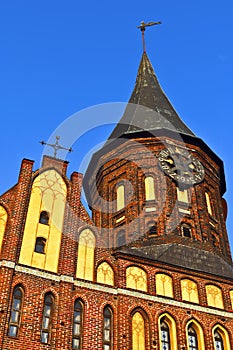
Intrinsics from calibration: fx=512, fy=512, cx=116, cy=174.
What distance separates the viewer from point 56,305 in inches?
601

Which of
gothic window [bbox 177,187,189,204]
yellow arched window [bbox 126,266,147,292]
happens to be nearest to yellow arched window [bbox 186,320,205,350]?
yellow arched window [bbox 126,266,147,292]

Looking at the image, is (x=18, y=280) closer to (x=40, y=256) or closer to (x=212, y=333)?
(x=40, y=256)

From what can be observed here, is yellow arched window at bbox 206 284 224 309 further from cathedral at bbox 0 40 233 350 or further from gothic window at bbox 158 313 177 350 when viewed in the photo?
gothic window at bbox 158 313 177 350

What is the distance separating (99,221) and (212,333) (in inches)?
415

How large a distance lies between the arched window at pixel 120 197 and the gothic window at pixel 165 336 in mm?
9318

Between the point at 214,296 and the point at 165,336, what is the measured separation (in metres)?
2.72

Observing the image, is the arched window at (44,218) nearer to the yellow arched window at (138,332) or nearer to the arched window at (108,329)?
the arched window at (108,329)

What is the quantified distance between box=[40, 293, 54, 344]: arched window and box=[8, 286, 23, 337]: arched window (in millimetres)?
749

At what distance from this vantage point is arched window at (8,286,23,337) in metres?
14.2

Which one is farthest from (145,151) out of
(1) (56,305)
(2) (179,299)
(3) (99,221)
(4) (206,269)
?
(1) (56,305)

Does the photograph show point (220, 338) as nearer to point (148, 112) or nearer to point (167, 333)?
point (167, 333)

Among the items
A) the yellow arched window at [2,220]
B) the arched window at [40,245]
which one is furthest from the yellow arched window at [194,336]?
the yellow arched window at [2,220]

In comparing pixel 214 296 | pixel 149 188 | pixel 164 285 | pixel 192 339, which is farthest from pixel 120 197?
pixel 192 339

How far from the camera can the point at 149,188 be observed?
25.4m
